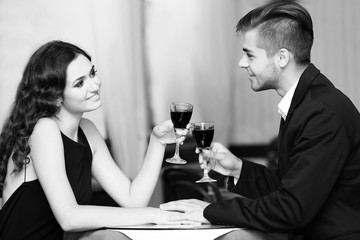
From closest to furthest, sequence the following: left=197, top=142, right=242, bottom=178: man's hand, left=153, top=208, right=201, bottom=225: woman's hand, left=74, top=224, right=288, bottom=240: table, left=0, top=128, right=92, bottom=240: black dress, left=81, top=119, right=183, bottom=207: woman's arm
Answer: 1. left=74, top=224, right=288, bottom=240: table
2. left=153, top=208, right=201, bottom=225: woman's hand
3. left=0, top=128, right=92, bottom=240: black dress
4. left=197, top=142, right=242, bottom=178: man's hand
5. left=81, top=119, right=183, bottom=207: woman's arm

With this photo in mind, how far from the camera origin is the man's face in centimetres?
256

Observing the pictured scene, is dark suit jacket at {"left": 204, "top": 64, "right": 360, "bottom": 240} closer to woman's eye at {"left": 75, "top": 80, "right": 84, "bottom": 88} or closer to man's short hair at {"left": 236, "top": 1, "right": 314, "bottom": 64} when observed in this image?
man's short hair at {"left": 236, "top": 1, "right": 314, "bottom": 64}

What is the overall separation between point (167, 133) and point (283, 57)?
1.85ft

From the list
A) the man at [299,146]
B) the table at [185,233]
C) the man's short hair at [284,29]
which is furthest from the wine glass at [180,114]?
the table at [185,233]

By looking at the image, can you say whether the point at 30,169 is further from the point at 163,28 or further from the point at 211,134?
the point at 163,28

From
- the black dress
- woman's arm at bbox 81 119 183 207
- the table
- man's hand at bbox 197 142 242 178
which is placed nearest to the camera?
the table

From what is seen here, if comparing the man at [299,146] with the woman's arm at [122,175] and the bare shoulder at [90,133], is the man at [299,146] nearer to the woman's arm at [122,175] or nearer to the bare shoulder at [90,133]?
the woman's arm at [122,175]

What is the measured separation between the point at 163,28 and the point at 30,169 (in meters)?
2.73

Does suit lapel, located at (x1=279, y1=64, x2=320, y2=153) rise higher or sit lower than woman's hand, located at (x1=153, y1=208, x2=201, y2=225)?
higher

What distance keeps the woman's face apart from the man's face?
Answer: 1.80 feet

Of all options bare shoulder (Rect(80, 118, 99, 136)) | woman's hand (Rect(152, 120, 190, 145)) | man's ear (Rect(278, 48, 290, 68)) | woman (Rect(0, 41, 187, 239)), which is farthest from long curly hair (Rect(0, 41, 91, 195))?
man's ear (Rect(278, 48, 290, 68))

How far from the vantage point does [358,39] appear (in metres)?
5.73

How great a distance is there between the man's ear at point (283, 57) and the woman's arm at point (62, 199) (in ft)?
2.13

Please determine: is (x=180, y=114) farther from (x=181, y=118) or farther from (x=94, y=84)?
(x=94, y=84)
